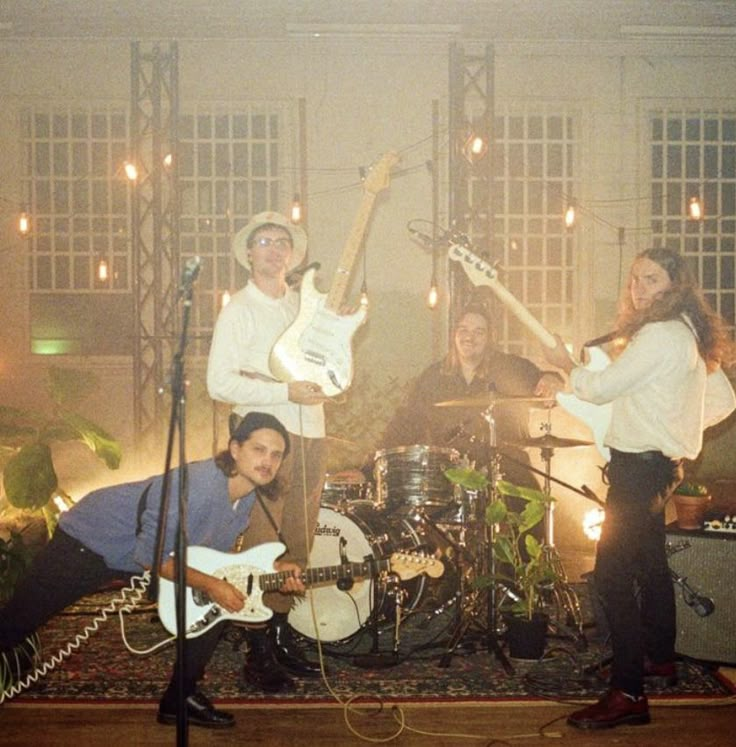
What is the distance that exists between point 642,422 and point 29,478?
3.63 meters

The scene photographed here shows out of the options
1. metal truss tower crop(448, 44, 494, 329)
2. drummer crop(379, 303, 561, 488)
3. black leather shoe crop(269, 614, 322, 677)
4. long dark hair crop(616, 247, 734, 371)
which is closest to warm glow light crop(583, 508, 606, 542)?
drummer crop(379, 303, 561, 488)

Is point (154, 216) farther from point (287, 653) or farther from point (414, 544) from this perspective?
point (287, 653)

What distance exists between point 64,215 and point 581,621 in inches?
302

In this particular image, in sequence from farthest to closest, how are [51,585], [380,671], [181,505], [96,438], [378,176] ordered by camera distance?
[96,438] → [378,176] → [380,671] → [51,585] → [181,505]

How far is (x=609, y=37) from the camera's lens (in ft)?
36.1

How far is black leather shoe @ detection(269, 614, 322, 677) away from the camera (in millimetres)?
5125

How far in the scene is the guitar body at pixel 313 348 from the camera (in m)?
4.87

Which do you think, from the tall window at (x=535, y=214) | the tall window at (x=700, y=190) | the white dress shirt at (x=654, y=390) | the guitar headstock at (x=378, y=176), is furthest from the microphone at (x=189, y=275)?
the tall window at (x=700, y=190)

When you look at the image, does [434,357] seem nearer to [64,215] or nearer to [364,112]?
[364,112]

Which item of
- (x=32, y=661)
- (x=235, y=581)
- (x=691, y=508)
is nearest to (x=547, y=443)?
(x=691, y=508)

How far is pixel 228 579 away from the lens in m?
4.51

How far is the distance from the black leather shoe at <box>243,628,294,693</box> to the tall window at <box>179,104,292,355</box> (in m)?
6.41

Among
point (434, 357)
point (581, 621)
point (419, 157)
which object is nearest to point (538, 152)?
point (419, 157)

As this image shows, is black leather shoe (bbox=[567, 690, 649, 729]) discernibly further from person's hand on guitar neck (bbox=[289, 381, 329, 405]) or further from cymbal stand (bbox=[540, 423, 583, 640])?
person's hand on guitar neck (bbox=[289, 381, 329, 405])
